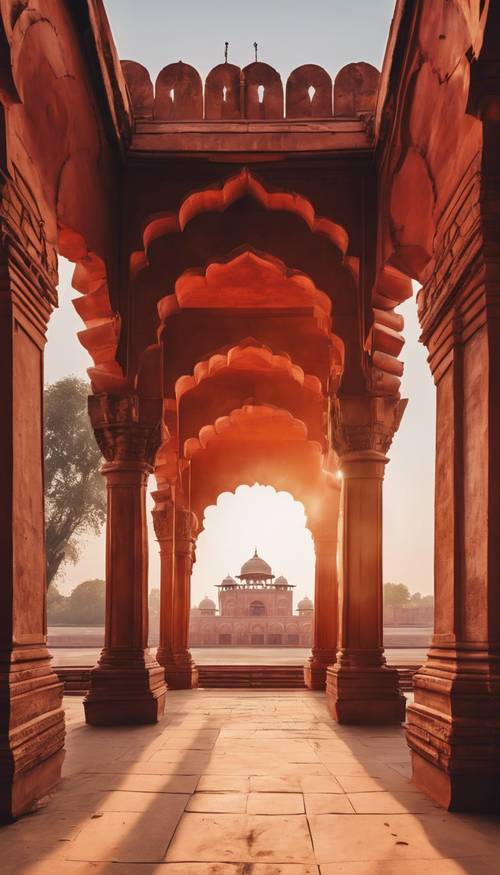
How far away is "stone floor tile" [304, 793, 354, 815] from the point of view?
495 centimetres

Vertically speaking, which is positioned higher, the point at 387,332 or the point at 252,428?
the point at 387,332

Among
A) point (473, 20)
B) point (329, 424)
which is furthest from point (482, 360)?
point (329, 424)

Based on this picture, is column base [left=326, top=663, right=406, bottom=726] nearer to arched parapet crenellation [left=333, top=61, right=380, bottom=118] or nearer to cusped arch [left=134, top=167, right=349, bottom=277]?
cusped arch [left=134, top=167, right=349, bottom=277]

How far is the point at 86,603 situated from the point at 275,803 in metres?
79.1

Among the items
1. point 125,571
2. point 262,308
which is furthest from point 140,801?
point 262,308

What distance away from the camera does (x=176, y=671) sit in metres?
14.9

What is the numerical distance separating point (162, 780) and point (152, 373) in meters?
4.60

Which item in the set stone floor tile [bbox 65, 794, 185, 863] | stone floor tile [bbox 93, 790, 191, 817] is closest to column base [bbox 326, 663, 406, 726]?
stone floor tile [bbox 93, 790, 191, 817]

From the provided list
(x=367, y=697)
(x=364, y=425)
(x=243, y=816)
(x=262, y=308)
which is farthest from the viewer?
(x=262, y=308)

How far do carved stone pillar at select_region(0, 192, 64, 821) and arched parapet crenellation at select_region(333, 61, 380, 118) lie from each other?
13.8ft

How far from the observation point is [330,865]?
390 cm

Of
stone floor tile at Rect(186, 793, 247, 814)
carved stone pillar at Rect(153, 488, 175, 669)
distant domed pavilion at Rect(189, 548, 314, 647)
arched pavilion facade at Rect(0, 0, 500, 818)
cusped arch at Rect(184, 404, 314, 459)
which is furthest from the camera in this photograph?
distant domed pavilion at Rect(189, 548, 314, 647)

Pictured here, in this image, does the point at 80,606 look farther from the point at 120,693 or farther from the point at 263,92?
the point at 263,92

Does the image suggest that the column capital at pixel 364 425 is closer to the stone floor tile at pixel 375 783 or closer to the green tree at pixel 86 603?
the stone floor tile at pixel 375 783
